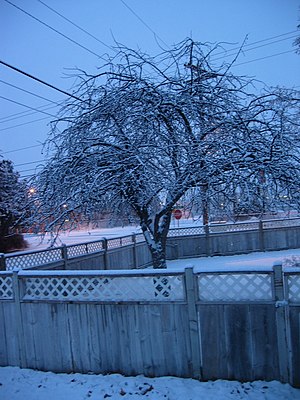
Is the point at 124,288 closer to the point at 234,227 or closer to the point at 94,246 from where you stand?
the point at 94,246

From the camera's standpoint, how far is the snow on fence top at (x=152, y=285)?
3783 mm

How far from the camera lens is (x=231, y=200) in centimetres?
524

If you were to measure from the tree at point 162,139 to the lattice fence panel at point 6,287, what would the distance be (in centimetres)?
106

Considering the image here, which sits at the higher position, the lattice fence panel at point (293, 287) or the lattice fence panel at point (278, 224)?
the lattice fence panel at point (293, 287)

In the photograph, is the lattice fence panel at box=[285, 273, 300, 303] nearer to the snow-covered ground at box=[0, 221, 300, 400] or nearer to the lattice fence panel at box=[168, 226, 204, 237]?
the snow-covered ground at box=[0, 221, 300, 400]

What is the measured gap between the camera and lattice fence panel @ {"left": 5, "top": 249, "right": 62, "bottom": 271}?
265 inches

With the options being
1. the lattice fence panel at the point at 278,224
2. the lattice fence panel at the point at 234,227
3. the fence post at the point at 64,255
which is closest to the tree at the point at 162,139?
the fence post at the point at 64,255

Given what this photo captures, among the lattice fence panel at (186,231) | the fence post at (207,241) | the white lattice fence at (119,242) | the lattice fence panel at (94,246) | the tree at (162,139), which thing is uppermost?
the tree at (162,139)

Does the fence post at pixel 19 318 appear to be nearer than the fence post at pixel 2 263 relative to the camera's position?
Yes

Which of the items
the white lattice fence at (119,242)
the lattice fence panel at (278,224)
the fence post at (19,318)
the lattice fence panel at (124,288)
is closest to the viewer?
the lattice fence panel at (124,288)

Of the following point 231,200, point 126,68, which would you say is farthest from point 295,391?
point 126,68

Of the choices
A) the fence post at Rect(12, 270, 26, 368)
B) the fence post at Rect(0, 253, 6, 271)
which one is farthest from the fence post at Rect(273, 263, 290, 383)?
the fence post at Rect(0, 253, 6, 271)

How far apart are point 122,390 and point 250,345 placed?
1.65m

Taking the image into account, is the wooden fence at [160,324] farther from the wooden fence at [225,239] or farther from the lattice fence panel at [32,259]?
the wooden fence at [225,239]
